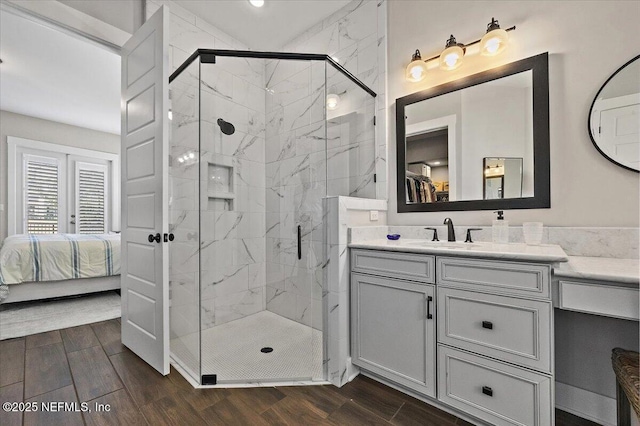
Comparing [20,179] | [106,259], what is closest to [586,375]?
[106,259]

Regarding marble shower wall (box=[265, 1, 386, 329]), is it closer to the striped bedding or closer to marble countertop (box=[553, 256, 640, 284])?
marble countertop (box=[553, 256, 640, 284])

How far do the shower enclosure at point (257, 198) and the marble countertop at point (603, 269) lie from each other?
126 centimetres

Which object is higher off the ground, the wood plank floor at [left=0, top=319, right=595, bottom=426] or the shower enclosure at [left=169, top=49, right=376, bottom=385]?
the shower enclosure at [left=169, top=49, right=376, bottom=385]

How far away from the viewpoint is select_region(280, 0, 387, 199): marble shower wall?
238cm

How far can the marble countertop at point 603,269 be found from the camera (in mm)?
1080

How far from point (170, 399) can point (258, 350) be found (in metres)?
0.67

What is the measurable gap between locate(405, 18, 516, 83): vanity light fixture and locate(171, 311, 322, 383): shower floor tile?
2070mm

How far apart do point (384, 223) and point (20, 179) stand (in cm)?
652

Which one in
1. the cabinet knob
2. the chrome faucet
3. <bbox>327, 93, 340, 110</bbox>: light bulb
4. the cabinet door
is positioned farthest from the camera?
<bbox>327, 93, 340, 110</bbox>: light bulb

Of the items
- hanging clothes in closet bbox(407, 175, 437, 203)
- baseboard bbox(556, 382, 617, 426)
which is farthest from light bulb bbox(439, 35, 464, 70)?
baseboard bbox(556, 382, 617, 426)

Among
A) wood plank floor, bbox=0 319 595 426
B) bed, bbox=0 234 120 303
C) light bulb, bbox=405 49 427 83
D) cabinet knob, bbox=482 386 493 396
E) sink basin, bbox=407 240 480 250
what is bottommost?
wood plank floor, bbox=0 319 595 426

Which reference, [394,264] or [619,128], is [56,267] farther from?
[619,128]

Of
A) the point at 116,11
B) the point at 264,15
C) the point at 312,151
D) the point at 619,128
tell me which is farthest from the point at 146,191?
the point at 619,128

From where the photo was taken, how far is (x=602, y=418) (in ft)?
4.75
